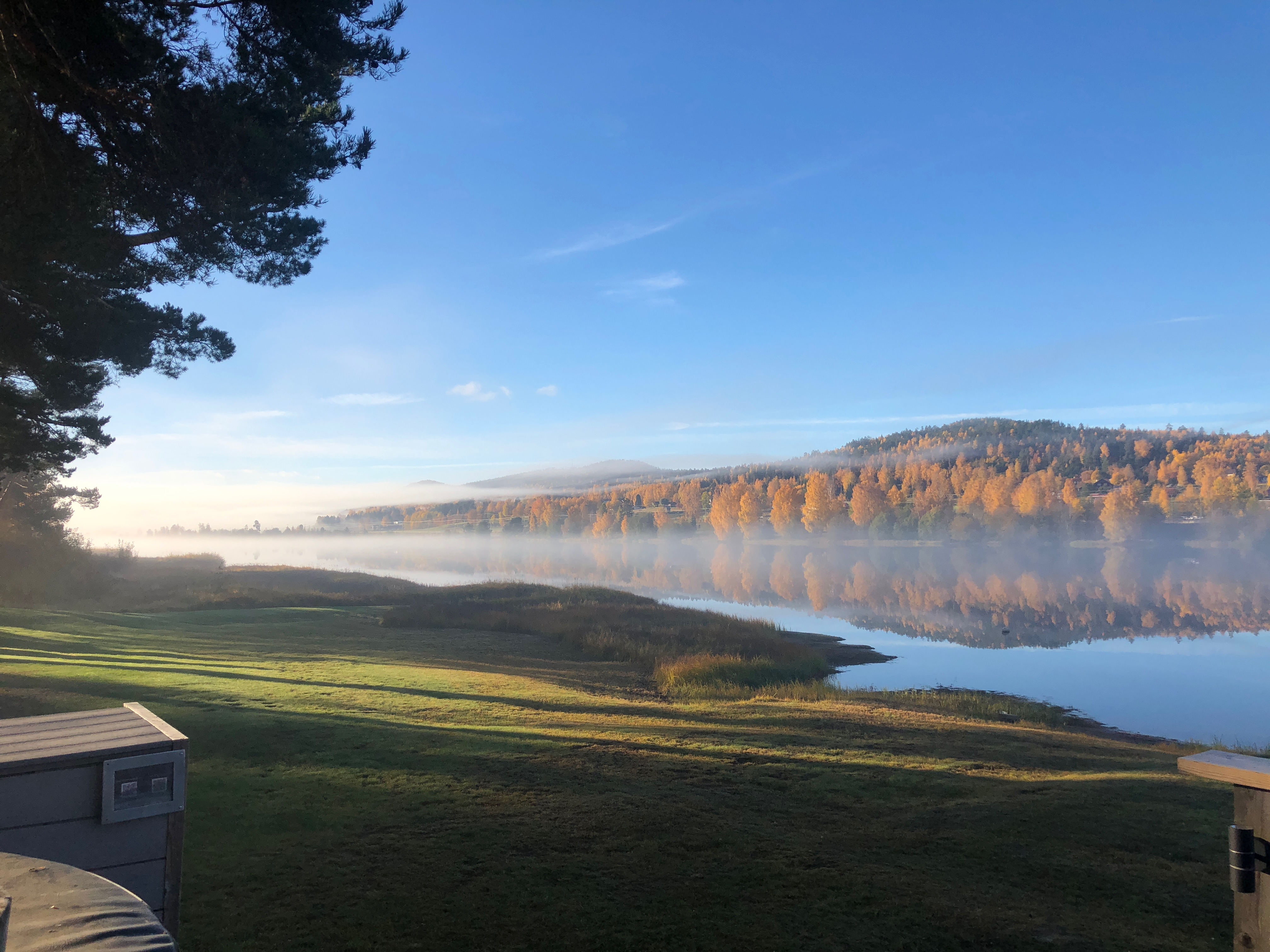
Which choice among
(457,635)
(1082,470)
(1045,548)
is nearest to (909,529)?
(1045,548)

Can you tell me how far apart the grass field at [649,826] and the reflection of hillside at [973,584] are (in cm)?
2331

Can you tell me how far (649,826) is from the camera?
6.24 metres

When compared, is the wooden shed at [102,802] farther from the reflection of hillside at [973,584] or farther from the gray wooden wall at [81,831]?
the reflection of hillside at [973,584]

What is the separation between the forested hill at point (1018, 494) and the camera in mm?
113250

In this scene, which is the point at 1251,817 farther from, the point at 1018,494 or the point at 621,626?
the point at 1018,494

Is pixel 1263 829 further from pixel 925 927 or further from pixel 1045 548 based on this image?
pixel 1045 548

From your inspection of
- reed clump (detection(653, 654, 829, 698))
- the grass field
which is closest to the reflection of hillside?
reed clump (detection(653, 654, 829, 698))

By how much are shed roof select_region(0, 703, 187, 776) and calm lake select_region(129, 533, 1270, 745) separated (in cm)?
1858

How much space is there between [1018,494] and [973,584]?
7407 centimetres

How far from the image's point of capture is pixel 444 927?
14.9 feet

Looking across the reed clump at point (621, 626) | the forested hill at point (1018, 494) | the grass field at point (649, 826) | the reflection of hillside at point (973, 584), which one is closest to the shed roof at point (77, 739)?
the grass field at point (649, 826)

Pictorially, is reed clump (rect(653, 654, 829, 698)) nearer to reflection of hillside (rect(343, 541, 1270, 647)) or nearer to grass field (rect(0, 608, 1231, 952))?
grass field (rect(0, 608, 1231, 952))

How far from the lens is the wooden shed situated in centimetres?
343

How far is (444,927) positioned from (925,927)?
2892 mm
